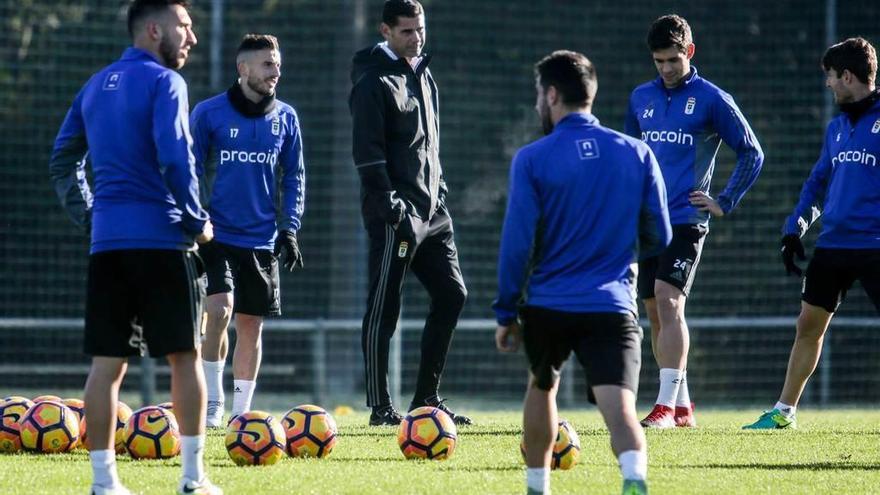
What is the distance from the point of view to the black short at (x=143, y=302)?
5.71 metres

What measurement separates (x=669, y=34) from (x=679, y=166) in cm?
78

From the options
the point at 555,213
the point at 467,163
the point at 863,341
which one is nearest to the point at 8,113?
the point at 467,163

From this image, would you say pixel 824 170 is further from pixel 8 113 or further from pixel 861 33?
pixel 8 113

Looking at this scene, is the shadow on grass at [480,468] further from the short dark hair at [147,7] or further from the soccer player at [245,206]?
the short dark hair at [147,7]

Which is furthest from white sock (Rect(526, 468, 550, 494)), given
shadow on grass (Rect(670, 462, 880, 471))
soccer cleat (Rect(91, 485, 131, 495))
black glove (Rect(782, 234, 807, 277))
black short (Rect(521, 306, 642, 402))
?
black glove (Rect(782, 234, 807, 277))

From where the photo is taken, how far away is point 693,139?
8633mm

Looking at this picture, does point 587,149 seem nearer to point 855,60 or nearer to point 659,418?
point 855,60

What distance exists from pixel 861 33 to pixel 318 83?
6406mm

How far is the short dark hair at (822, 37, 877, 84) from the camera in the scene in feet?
26.7

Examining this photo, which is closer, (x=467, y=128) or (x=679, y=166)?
(x=679, y=166)

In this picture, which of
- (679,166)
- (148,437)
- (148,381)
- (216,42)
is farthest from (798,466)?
(216,42)

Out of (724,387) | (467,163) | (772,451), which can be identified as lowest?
(724,387)

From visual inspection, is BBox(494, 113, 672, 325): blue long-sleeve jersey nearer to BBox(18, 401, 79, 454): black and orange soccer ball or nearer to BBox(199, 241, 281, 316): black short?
BBox(18, 401, 79, 454): black and orange soccer ball

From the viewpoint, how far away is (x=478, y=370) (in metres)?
17.5
